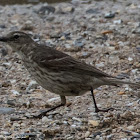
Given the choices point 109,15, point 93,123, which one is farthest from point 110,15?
point 93,123

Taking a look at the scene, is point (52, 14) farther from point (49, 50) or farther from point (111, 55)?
point (49, 50)

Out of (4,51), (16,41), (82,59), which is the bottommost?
(82,59)

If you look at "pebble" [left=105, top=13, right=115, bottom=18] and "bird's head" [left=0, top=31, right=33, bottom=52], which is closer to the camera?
"bird's head" [left=0, top=31, right=33, bottom=52]

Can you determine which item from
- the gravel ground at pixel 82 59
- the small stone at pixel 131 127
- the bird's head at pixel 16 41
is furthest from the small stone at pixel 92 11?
the small stone at pixel 131 127

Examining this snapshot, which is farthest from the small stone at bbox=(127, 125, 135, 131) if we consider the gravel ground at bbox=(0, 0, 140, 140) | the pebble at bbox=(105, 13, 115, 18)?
the pebble at bbox=(105, 13, 115, 18)

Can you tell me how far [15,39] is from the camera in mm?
8898

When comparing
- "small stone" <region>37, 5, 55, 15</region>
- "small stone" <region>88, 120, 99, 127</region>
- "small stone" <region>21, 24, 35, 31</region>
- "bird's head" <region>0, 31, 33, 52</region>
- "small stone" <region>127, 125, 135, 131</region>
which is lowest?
"small stone" <region>127, 125, 135, 131</region>

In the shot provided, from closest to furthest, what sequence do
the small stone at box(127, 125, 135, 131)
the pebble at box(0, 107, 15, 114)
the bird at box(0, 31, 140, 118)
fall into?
the small stone at box(127, 125, 135, 131) → the bird at box(0, 31, 140, 118) → the pebble at box(0, 107, 15, 114)

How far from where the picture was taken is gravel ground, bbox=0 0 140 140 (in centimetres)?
764

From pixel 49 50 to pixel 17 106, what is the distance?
3.45 ft

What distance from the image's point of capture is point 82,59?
11.1 metres

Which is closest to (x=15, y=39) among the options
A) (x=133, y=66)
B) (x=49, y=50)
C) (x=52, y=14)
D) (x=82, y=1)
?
(x=49, y=50)

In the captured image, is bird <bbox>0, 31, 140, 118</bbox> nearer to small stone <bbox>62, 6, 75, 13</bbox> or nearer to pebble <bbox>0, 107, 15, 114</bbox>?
pebble <bbox>0, 107, 15, 114</bbox>

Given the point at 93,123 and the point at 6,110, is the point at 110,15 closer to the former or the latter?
the point at 6,110
